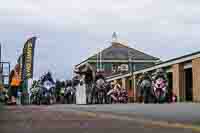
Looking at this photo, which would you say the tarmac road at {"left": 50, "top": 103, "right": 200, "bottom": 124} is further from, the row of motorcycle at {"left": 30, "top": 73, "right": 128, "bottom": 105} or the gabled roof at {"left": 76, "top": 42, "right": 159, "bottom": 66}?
the gabled roof at {"left": 76, "top": 42, "right": 159, "bottom": 66}

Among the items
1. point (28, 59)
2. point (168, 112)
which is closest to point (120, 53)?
point (28, 59)

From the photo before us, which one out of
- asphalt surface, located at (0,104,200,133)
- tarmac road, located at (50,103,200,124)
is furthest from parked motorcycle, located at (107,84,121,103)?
asphalt surface, located at (0,104,200,133)

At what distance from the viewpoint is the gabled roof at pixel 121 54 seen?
348 ft

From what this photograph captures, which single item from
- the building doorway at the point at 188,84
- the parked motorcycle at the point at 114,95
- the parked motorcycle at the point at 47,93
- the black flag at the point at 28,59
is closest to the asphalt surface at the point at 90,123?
the parked motorcycle at the point at 114,95

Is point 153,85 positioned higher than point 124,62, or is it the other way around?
point 124,62

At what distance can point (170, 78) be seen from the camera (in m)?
50.0

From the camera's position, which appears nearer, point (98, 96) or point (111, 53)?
point (98, 96)

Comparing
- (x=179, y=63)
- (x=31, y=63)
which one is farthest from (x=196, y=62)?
(x=31, y=63)

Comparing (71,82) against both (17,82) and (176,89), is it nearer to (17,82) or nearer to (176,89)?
(17,82)

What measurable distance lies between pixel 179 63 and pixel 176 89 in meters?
2.39

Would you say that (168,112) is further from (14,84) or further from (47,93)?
(14,84)

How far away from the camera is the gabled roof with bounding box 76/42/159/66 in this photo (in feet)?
348

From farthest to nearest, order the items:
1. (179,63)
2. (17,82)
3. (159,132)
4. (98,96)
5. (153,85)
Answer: (179,63) < (17,82) < (98,96) < (153,85) < (159,132)

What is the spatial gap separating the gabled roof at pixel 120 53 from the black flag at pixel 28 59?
6532 centimetres
